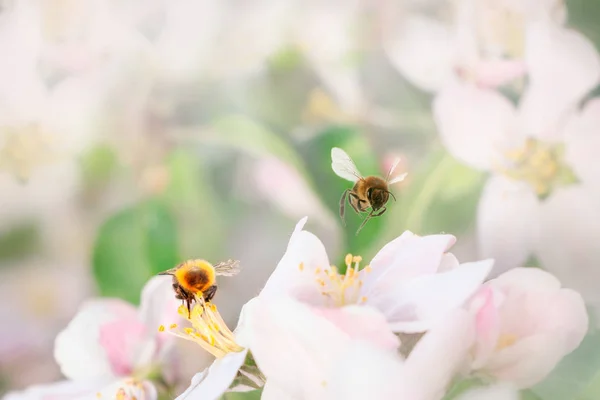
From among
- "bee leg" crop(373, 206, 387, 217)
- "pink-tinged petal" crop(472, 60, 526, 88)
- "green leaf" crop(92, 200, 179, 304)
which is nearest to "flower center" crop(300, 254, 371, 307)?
"bee leg" crop(373, 206, 387, 217)

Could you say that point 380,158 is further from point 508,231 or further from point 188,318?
point 188,318

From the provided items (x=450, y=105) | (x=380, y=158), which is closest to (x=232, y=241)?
(x=380, y=158)

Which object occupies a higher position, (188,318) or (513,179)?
(513,179)

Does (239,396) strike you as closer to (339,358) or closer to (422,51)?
(339,358)

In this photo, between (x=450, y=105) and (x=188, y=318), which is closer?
(x=188, y=318)

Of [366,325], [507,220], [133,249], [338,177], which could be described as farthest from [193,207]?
[507,220]

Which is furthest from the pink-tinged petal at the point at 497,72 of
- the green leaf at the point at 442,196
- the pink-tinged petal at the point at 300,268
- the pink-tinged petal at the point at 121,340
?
the pink-tinged petal at the point at 121,340
